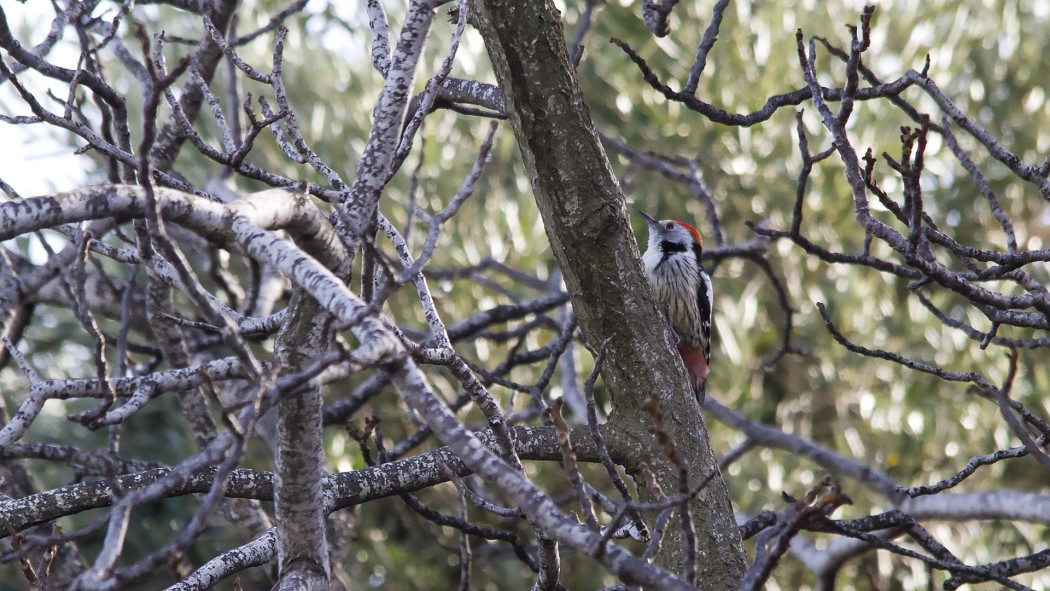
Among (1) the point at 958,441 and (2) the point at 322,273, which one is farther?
(1) the point at 958,441

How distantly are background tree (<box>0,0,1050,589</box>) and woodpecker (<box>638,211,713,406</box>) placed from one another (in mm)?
409

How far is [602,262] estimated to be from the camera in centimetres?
228

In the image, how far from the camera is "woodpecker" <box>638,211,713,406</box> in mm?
5172

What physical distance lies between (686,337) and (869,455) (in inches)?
82.7

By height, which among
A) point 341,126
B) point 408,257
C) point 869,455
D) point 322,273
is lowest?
point 322,273

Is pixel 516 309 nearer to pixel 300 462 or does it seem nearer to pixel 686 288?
pixel 686 288

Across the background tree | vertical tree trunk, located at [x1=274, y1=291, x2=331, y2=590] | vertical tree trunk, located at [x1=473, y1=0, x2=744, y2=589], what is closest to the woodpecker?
the background tree

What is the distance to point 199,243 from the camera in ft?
16.3

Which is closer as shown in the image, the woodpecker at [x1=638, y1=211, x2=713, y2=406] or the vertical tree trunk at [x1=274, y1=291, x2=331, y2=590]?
the vertical tree trunk at [x1=274, y1=291, x2=331, y2=590]

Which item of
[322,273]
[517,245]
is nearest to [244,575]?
[517,245]

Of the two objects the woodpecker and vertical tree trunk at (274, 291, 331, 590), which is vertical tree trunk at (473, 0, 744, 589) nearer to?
vertical tree trunk at (274, 291, 331, 590)

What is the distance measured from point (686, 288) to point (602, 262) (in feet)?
9.74

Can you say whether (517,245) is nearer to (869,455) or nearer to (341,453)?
(341,453)

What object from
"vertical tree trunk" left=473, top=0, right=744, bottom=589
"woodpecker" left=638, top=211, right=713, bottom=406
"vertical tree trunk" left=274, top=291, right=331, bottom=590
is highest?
"woodpecker" left=638, top=211, right=713, bottom=406
